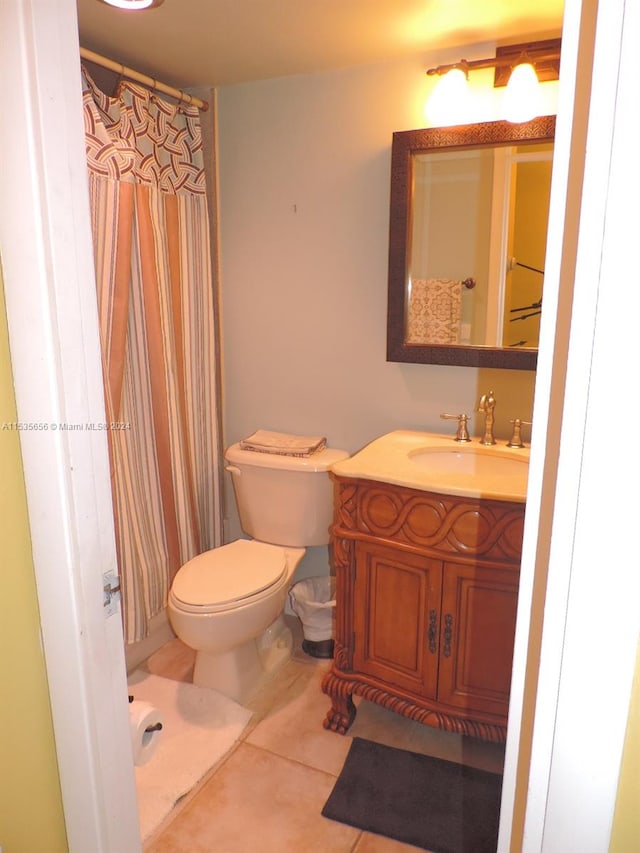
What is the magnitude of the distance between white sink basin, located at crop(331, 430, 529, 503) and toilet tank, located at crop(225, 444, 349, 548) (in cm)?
29

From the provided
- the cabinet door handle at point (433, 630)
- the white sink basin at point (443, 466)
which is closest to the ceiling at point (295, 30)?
the white sink basin at point (443, 466)

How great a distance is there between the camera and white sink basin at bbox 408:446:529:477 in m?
2.00

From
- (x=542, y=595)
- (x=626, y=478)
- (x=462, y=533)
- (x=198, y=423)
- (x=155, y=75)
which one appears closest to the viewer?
(x=626, y=478)

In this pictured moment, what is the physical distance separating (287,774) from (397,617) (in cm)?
60

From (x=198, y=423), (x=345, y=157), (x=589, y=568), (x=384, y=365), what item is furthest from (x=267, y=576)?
(x=589, y=568)

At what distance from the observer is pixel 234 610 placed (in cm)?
204

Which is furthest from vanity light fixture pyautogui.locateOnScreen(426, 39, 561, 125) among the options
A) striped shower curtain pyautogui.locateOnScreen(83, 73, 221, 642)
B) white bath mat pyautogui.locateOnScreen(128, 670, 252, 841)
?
white bath mat pyautogui.locateOnScreen(128, 670, 252, 841)

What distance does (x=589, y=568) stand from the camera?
23.6 inches

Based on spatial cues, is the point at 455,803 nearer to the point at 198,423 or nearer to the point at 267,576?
the point at 267,576

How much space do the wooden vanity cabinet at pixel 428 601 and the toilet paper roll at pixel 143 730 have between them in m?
0.75

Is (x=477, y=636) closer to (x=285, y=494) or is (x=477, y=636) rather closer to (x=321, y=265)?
(x=285, y=494)

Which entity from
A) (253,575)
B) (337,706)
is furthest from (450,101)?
(337,706)

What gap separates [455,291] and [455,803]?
160 centimetres

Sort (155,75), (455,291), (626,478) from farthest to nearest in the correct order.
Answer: (155,75) < (455,291) < (626,478)
